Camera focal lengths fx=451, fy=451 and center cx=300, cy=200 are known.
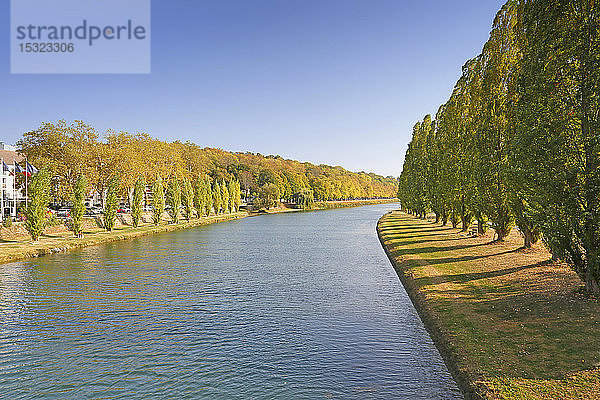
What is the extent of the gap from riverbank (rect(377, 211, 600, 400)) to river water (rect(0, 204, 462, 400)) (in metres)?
0.75

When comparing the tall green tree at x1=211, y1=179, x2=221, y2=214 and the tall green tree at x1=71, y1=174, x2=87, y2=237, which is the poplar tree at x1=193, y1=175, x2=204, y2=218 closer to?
the tall green tree at x1=211, y1=179, x2=221, y2=214

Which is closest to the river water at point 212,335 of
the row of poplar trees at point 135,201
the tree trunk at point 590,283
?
the tree trunk at point 590,283

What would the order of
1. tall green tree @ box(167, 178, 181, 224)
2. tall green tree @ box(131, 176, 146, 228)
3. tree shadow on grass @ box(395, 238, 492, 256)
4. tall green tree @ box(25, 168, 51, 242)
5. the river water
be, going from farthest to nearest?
tall green tree @ box(167, 178, 181, 224) < tall green tree @ box(131, 176, 146, 228) < tall green tree @ box(25, 168, 51, 242) < tree shadow on grass @ box(395, 238, 492, 256) < the river water

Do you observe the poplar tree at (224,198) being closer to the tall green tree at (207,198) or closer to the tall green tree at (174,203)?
the tall green tree at (207,198)

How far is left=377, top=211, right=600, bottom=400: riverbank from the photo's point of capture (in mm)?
9464

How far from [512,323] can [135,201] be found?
1986 inches

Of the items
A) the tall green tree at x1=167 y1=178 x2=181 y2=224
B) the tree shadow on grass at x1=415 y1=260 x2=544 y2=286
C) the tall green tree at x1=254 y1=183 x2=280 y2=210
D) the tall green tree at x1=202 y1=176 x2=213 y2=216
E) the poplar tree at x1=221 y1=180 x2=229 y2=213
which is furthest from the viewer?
the tall green tree at x1=254 y1=183 x2=280 y2=210

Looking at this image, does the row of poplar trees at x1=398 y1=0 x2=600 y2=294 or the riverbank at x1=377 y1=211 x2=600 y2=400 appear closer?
the riverbank at x1=377 y1=211 x2=600 y2=400

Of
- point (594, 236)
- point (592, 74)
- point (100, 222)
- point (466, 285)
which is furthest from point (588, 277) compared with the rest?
point (100, 222)

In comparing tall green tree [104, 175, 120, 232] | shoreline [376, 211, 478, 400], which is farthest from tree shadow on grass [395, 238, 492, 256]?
tall green tree [104, 175, 120, 232]

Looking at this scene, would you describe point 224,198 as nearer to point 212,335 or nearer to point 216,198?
point 216,198

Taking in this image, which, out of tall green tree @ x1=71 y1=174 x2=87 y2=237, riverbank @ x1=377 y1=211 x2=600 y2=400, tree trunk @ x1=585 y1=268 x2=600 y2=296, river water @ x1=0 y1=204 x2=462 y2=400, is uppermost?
tall green tree @ x1=71 y1=174 x2=87 y2=237

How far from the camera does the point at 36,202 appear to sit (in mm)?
36062

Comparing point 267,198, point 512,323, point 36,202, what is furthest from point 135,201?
point 267,198
